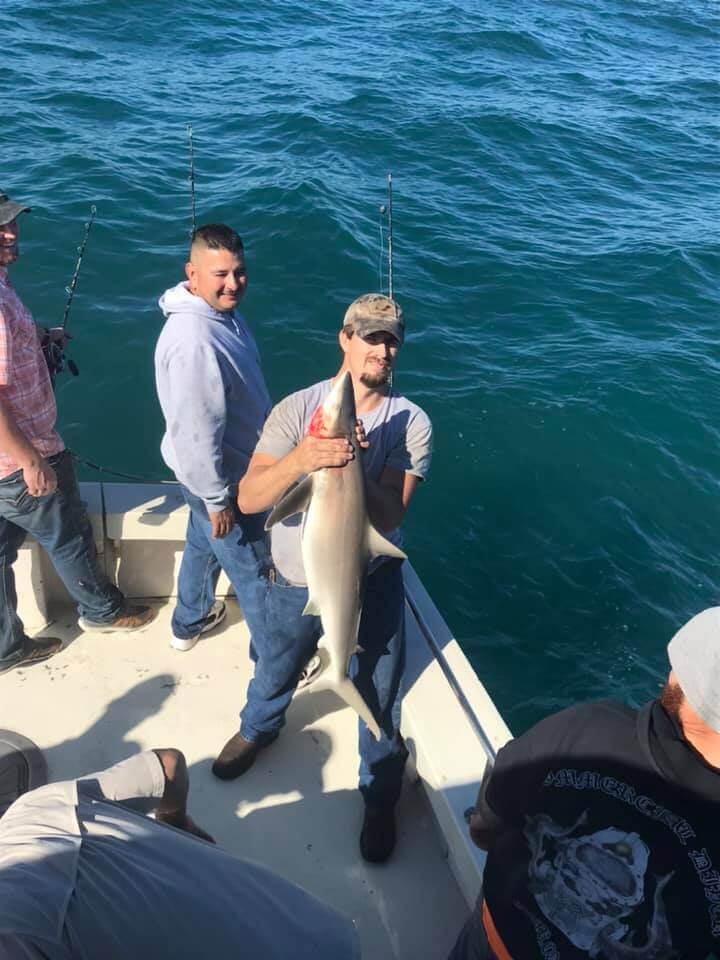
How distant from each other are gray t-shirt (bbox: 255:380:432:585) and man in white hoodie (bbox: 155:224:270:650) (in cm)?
50

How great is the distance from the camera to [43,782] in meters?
3.38

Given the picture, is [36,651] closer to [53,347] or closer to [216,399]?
[53,347]

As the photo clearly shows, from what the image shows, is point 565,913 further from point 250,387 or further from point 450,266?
point 450,266

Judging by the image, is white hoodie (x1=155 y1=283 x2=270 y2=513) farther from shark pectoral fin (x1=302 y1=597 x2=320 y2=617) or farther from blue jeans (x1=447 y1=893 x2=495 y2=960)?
blue jeans (x1=447 y1=893 x2=495 y2=960)

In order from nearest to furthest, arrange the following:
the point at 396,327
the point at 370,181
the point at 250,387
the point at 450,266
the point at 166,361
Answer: the point at 396,327
the point at 166,361
the point at 250,387
the point at 450,266
the point at 370,181

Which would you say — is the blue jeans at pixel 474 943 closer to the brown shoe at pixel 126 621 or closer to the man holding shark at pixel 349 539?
the man holding shark at pixel 349 539

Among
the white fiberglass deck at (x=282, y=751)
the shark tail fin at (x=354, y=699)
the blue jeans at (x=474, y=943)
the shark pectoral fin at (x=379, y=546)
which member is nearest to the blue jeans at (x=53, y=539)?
the white fiberglass deck at (x=282, y=751)

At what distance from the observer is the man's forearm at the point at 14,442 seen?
312cm

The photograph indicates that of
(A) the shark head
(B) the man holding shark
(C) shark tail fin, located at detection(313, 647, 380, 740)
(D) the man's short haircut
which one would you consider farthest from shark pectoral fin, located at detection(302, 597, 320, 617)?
(D) the man's short haircut

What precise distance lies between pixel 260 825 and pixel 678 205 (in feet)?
43.2

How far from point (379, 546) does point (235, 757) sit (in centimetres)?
158

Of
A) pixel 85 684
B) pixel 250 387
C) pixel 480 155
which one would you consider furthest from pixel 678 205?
pixel 85 684

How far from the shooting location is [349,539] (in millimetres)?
2537

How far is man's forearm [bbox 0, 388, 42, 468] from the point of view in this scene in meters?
3.12
